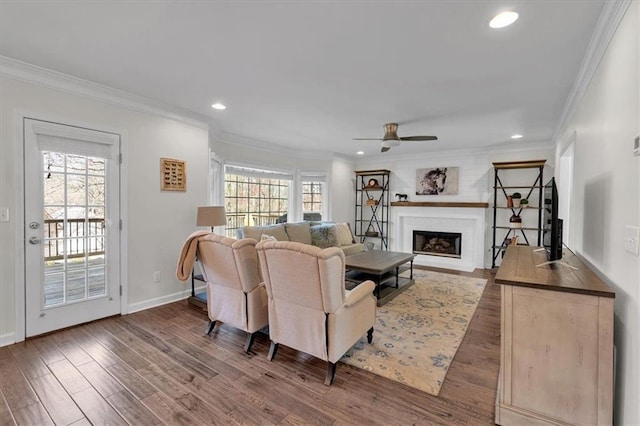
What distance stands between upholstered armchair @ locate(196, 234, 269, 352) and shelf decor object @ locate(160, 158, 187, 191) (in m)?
1.42

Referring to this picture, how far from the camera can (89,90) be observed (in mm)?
3070

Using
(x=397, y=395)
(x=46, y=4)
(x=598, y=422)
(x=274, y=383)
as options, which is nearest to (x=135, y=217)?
(x=46, y=4)

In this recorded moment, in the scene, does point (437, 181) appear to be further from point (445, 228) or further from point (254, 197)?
point (254, 197)


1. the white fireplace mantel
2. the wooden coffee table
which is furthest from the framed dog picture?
the wooden coffee table

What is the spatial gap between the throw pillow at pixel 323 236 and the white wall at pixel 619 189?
388 centimetres

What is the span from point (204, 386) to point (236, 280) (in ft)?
2.77

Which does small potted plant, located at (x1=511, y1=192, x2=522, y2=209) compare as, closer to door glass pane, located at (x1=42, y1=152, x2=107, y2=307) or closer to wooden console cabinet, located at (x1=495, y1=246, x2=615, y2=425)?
wooden console cabinet, located at (x1=495, y1=246, x2=615, y2=425)

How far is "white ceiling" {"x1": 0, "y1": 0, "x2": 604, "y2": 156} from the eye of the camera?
1866mm

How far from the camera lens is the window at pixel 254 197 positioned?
17.4ft

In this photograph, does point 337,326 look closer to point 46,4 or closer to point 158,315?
point 158,315

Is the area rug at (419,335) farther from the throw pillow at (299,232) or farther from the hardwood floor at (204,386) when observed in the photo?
the throw pillow at (299,232)

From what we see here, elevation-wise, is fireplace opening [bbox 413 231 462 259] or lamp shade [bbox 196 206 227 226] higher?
lamp shade [bbox 196 206 227 226]

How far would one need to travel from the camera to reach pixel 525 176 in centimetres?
566

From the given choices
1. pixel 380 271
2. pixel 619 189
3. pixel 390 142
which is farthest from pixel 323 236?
pixel 619 189
